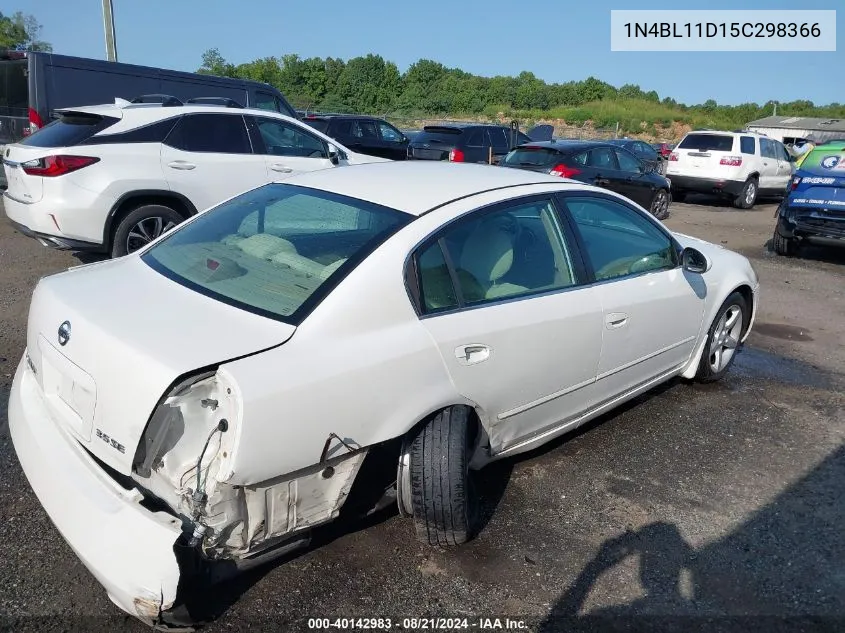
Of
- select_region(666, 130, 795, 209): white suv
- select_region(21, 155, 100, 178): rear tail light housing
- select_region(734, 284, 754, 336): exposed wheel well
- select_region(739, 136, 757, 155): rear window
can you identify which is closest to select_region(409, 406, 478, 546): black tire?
select_region(734, 284, 754, 336): exposed wheel well

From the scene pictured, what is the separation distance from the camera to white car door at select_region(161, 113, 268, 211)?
705 cm

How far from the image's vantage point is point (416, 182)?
3371mm

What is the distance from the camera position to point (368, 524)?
10.3ft

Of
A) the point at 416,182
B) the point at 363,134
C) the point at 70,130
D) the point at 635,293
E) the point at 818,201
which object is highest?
the point at 363,134

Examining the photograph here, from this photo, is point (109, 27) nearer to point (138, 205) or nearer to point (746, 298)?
point (138, 205)

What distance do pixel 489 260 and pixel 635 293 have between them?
3.31 ft

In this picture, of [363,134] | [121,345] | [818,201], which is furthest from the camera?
[363,134]

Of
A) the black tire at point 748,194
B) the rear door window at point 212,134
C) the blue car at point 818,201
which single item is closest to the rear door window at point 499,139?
the black tire at point 748,194

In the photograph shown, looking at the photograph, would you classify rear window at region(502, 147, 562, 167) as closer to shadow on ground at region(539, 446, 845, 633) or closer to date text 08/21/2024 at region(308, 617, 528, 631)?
shadow on ground at region(539, 446, 845, 633)

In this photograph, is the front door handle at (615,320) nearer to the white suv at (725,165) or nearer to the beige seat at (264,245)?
the beige seat at (264,245)

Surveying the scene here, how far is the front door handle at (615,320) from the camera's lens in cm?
356

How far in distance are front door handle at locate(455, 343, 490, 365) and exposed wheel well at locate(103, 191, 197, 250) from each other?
4.93 meters

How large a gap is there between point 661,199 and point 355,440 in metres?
11.5

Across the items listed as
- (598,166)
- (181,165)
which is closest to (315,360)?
(181,165)
